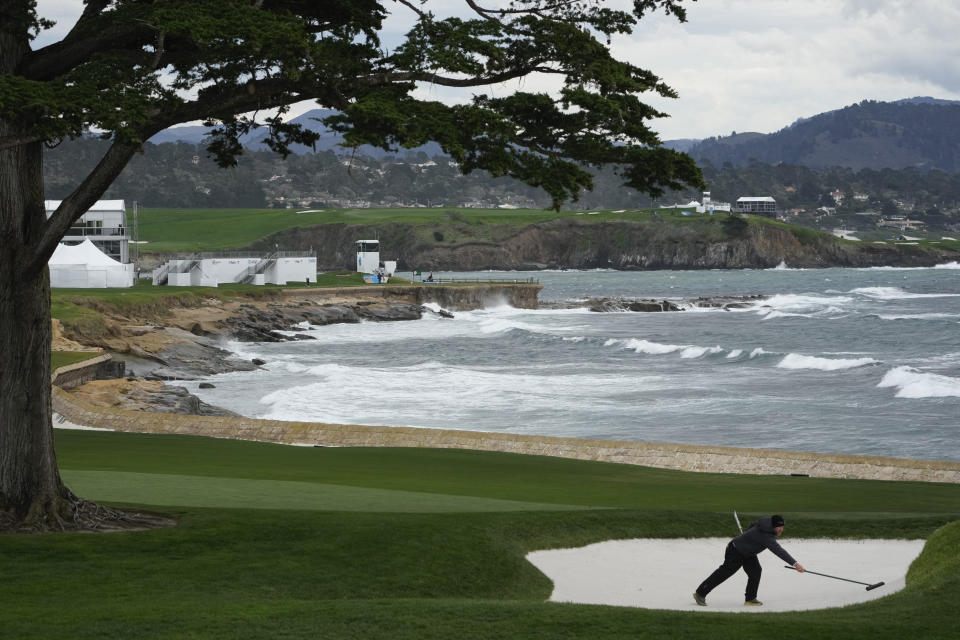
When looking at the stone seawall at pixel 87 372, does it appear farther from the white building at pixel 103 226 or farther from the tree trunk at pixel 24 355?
the white building at pixel 103 226

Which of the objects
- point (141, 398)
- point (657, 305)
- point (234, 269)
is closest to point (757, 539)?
point (141, 398)

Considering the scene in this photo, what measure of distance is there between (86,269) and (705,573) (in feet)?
241

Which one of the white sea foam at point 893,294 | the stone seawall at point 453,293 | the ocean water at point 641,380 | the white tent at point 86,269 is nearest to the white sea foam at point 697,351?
the ocean water at point 641,380

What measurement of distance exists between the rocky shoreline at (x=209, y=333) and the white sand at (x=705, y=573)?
22.1 meters

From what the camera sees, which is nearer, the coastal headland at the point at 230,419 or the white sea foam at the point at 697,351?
the coastal headland at the point at 230,419

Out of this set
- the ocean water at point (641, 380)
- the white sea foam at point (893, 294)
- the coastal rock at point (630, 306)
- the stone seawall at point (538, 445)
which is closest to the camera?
the stone seawall at point (538, 445)

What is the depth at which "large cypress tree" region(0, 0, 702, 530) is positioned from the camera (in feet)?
36.5

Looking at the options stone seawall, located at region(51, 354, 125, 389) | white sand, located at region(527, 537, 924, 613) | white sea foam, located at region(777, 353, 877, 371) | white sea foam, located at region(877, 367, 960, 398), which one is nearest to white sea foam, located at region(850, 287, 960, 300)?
white sea foam, located at region(777, 353, 877, 371)

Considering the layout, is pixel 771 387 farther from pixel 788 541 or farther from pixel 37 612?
pixel 37 612

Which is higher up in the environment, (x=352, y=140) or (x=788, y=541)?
(x=352, y=140)

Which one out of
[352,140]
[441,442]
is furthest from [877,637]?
[441,442]

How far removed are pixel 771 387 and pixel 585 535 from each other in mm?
33342

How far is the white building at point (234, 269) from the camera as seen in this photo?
91.7 m

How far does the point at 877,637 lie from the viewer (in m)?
8.25
